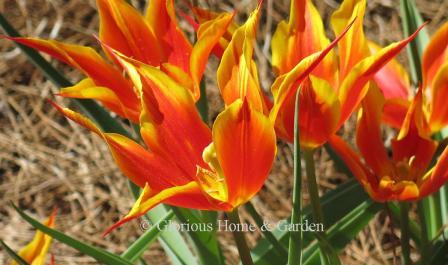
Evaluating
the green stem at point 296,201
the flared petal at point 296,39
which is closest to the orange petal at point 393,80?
the flared petal at point 296,39

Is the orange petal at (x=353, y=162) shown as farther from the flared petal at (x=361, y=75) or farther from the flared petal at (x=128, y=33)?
the flared petal at (x=128, y=33)

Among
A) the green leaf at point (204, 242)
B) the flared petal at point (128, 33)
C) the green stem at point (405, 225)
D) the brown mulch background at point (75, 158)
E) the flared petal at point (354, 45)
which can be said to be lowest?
the brown mulch background at point (75, 158)

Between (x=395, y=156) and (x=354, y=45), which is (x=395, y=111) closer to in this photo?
(x=395, y=156)

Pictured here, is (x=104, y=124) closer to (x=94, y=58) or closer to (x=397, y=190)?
(x=94, y=58)

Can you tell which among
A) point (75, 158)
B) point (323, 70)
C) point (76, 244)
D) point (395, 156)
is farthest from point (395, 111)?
point (75, 158)

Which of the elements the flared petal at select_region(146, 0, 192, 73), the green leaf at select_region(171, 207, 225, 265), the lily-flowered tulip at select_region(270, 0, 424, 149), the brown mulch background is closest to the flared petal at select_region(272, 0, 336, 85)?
the lily-flowered tulip at select_region(270, 0, 424, 149)

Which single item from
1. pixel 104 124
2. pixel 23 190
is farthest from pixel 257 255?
pixel 23 190

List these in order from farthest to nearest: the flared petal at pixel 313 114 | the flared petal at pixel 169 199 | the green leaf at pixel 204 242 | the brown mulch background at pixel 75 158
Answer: the brown mulch background at pixel 75 158 → the green leaf at pixel 204 242 → the flared petal at pixel 313 114 → the flared petal at pixel 169 199
